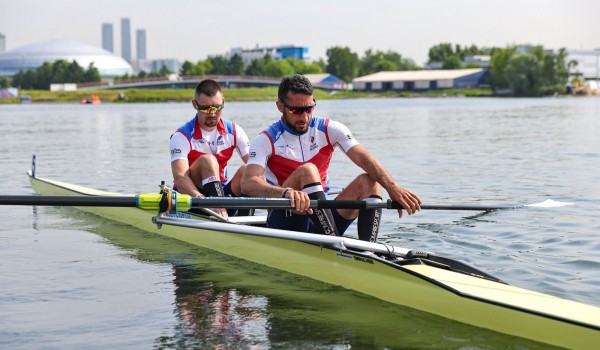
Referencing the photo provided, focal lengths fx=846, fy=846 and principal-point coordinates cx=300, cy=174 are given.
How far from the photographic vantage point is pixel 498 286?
21.4ft

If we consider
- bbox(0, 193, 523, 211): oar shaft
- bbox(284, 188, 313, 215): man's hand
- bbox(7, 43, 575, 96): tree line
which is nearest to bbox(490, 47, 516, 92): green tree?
bbox(7, 43, 575, 96): tree line

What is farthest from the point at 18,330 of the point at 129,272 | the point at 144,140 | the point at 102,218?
the point at 144,140

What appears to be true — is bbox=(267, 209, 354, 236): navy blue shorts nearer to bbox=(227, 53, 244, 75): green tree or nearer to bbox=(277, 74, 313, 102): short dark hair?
bbox=(277, 74, 313, 102): short dark hair

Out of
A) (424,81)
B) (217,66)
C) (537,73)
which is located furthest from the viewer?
(217,66)

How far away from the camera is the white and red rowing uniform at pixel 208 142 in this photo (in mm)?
9828

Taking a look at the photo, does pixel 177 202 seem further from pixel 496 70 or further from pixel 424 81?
pixel 424 81

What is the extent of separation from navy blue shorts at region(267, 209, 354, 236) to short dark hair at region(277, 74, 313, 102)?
3.59 feet

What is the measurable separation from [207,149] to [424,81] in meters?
160

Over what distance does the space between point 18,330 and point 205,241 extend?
3366mm

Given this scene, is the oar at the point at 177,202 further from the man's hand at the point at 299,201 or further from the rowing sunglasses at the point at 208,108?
the rowing sunglasses at the point at 208,108

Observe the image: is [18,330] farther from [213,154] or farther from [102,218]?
[102,218]

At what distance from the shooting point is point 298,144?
805 cm

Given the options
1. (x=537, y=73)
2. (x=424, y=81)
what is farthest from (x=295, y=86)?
(x=424, y=81)

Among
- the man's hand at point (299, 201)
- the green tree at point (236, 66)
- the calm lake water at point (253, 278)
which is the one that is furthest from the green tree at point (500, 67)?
the man's hand at point (299, 201)
